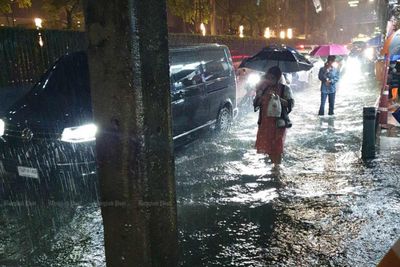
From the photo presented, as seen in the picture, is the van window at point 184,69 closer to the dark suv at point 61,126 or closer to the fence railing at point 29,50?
the dark suv at point 61,126

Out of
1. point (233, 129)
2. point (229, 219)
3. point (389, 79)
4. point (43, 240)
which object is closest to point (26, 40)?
point (233, 129)

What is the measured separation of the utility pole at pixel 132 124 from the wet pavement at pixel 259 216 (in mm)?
1487

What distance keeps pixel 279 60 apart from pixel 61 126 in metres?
4.26

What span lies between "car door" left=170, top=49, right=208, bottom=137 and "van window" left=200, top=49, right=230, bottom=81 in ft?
1.17

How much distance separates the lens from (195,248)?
13.3 feet

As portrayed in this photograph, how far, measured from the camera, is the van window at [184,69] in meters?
6.87

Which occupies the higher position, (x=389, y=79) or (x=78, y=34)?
(x=78, y=34)

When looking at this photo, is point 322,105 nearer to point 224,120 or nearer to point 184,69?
point 224,120

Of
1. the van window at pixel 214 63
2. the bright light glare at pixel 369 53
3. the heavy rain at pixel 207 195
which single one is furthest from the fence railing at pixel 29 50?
the bright light glare at pixel 369 53

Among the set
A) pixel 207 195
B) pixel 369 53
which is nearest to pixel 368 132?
pixel 207 195

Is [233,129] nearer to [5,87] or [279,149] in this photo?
[279,149]

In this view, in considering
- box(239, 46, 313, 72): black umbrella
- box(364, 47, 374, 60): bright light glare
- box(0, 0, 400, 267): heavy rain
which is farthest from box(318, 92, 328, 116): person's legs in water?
box(364, 47, 374, 60): bright light glare

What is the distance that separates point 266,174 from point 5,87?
7.50 meters

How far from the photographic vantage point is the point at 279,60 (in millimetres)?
7168
